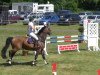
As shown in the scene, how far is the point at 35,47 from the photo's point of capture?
17.3 m

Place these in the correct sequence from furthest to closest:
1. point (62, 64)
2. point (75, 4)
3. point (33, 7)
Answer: point (75, 4) → point (33, 7) → point (62, 64)

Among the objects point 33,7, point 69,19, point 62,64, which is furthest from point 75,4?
point 62,64

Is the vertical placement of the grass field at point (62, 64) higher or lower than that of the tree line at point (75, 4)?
lower

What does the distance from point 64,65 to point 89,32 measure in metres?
6.74

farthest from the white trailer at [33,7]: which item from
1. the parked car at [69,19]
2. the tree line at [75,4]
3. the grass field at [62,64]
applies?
the grass field at [62,64]

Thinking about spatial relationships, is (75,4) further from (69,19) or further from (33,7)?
(69,19)

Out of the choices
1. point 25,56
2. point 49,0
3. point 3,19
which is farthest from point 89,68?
point 49,0

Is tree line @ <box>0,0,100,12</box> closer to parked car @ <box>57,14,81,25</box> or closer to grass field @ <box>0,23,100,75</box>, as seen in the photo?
parked car @ <box>57,14,81,25</box>

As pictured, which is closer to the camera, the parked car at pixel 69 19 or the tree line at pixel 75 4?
the parked car at pixel 69 19

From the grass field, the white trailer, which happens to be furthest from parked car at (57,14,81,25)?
the grass field

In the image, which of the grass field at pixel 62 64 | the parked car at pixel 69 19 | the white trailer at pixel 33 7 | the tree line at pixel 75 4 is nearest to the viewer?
the grass field at pixel 62 64

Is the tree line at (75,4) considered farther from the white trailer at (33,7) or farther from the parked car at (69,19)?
the parked car at (69,19)

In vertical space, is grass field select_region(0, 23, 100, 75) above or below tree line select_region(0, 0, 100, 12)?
below

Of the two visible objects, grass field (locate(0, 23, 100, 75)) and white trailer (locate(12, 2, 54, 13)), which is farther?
white trailer (locate(12, 2, 54, 13))
